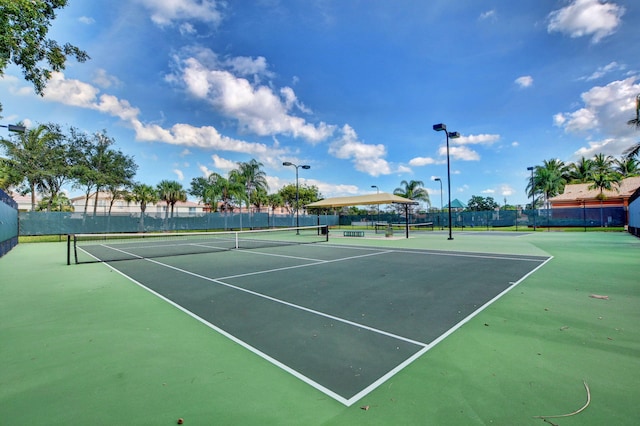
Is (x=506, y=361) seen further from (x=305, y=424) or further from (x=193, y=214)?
(x=193, y=214)

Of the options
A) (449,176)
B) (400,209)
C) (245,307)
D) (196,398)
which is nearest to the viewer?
(196,398)

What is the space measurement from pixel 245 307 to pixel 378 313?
2.39 meters

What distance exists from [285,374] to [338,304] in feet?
8.45

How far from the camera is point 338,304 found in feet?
18.1

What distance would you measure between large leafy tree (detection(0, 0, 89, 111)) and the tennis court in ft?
26.1

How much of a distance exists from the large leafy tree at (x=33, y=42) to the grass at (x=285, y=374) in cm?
876

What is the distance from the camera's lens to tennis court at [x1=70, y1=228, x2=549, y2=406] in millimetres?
3314

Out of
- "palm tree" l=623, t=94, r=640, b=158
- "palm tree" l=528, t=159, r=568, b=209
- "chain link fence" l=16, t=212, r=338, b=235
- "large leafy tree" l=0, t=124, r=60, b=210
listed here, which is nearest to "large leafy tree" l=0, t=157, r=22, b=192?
"large leafy tree" l=0, t=124, r=60, b=210

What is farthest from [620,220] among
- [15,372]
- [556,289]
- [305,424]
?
[15,372]

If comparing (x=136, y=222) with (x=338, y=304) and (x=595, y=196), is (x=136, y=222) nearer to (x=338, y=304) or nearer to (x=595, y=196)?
(x=338, y=304)

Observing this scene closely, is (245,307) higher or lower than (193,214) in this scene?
lower

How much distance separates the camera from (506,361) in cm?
326

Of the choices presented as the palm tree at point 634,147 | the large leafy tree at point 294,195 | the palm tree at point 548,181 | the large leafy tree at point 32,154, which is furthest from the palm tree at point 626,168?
the large leafy tree at point 32,154

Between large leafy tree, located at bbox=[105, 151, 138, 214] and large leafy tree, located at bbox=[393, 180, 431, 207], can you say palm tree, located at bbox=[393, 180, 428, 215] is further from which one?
large leafy tree, located at bbox=[105, 151, 138, 214]
